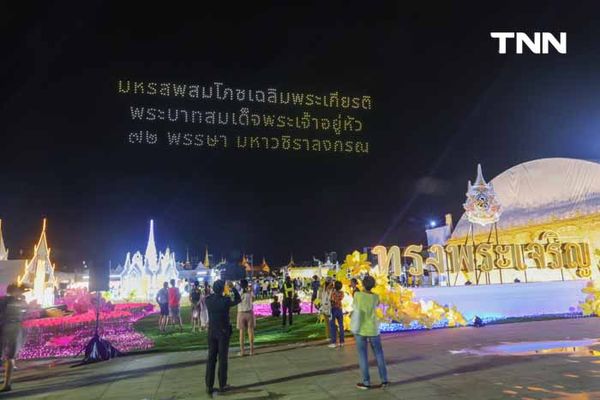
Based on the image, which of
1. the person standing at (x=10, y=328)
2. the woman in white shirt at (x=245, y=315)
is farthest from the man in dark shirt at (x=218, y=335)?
the person standing at (x=10, y=328)

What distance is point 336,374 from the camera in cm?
854

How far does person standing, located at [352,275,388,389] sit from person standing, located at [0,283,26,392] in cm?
634

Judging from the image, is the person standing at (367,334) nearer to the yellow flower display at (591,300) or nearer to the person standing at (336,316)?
the person standing at (336,316)

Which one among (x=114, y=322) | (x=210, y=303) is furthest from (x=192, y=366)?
(x=114, y=322)

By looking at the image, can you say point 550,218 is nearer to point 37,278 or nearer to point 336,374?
point 336,374

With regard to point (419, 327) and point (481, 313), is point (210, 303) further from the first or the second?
point (481, 313)

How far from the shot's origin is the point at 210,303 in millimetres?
7902

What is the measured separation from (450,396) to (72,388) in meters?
6.61

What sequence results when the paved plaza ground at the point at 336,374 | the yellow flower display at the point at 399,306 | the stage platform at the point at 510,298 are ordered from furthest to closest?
1. the stage platform at the point at 510,298
2. the yellow flower display at the point at 399,306
3. the paved plaza ground at the point at 336,374

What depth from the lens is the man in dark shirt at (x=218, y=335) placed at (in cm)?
748

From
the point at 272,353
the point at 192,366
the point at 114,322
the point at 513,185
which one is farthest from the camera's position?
the point at 513,185

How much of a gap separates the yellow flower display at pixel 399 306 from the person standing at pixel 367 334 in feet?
24.3

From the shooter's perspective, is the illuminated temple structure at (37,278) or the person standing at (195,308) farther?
the illuminated temple structure at (37,278)

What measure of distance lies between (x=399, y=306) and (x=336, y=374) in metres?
7.17
